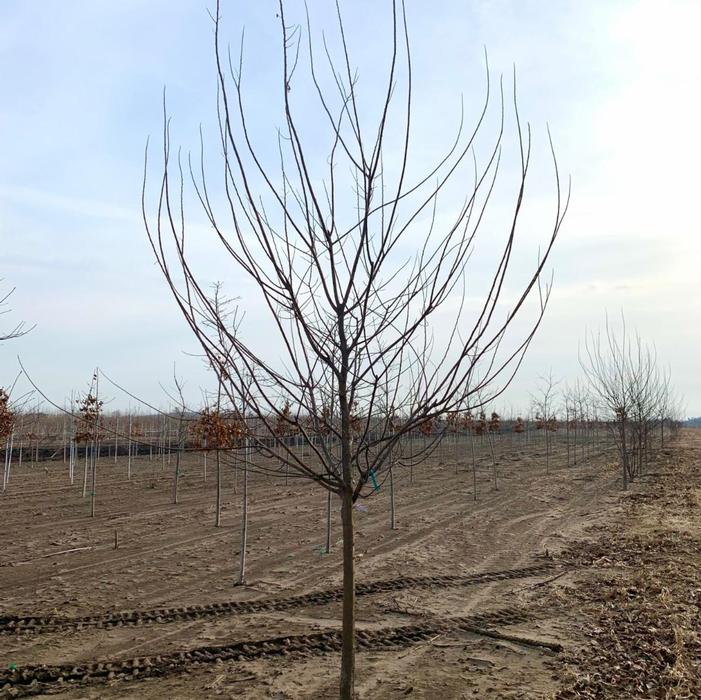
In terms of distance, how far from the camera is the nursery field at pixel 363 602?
4.54 meters

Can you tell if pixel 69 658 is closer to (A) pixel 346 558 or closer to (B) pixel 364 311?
(A) pixel 346 558

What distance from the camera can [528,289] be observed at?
252cm

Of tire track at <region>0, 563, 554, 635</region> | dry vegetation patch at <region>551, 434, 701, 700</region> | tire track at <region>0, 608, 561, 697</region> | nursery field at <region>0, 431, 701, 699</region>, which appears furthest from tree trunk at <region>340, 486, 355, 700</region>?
tire track at <region>0, 563, 554, 635</region>

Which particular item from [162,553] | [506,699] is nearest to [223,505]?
[162,553]

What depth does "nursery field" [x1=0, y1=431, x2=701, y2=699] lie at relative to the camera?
179 inches

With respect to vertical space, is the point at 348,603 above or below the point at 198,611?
above

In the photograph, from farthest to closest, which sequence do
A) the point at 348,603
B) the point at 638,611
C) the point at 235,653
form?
the point at 638,611, the point at 235,653, the point at 348,603

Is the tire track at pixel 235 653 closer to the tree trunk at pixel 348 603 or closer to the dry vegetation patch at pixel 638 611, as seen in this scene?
the dry vegetation patch at pixel 638 611

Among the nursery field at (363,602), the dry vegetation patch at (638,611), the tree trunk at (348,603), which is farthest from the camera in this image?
the nursery field at (363,602)

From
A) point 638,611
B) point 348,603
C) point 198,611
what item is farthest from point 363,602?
point 348,603

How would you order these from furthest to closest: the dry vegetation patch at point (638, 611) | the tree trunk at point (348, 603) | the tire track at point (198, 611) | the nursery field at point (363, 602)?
1. the tire track at point (198, 611)
2. the nursery field at point (363, 602)
3. the dry vegetation patch at point (638, 611)
4. the tree trunk at point (348, 603)

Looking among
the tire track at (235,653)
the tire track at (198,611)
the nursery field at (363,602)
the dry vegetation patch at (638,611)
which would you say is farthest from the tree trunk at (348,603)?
the tire track at (198,611)

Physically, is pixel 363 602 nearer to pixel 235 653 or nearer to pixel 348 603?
pixel 235 653

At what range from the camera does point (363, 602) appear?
654 centimetres
